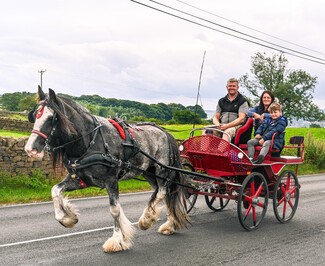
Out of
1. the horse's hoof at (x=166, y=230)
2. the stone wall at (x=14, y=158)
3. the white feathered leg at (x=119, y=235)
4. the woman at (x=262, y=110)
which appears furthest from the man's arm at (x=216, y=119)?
the stone wall at (x=14, y=158)

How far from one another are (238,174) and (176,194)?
3.99ft

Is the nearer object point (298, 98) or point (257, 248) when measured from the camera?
point (257, 248)

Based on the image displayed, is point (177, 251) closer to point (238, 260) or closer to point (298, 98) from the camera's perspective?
point (238, 260)

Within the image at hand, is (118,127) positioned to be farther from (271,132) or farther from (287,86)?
(287,86)

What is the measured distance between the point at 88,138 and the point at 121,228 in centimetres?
135

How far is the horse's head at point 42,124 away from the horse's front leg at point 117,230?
46.0 inches

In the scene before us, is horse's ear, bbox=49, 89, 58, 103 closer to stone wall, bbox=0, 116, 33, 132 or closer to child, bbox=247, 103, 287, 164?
child, bbox=247, 103, 287, 164

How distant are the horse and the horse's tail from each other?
0.35m

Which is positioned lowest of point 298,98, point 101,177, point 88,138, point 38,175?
point 38,175

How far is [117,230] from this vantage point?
5.99 meters

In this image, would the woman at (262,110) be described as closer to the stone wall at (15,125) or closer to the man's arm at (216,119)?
the man's arm at (216,119)

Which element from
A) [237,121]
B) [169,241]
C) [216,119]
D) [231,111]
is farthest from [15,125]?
[169,241]

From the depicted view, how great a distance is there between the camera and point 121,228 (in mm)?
5977

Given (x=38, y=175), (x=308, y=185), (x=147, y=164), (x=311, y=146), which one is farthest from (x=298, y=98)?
(x=147, y=164)
